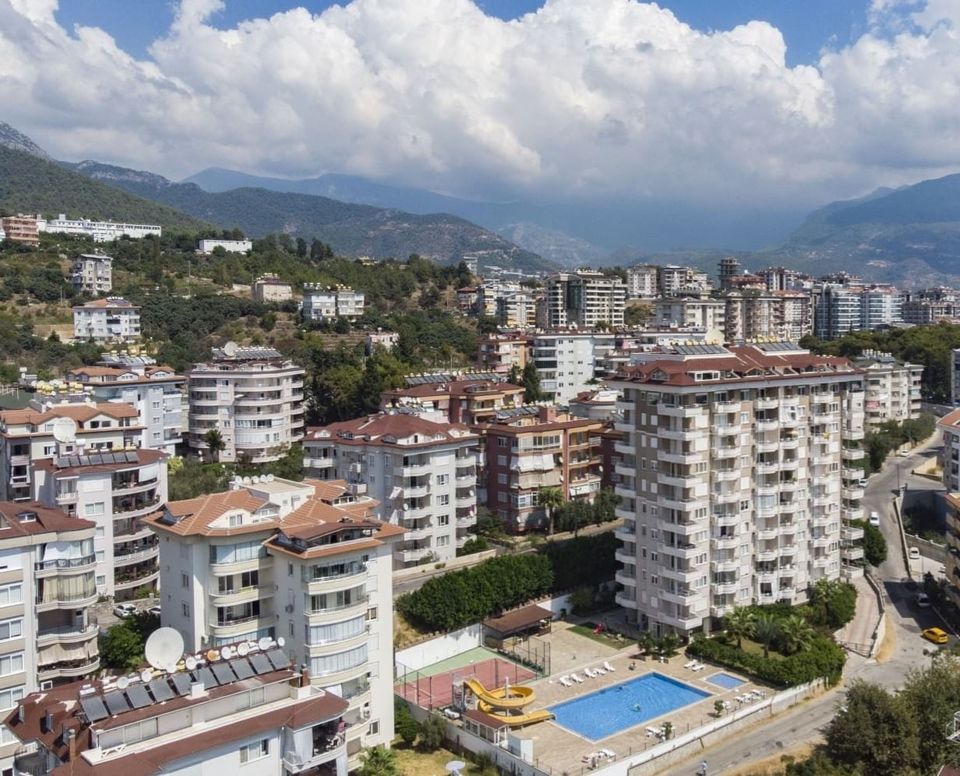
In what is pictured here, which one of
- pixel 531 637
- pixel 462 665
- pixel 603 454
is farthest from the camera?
pixel 603 454

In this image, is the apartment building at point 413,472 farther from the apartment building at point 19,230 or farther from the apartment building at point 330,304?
the apartment building at point 19,230

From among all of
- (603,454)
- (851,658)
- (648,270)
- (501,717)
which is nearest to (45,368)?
(603,454)

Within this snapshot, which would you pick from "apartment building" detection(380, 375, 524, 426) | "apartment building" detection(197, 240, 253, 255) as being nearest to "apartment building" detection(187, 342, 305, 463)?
"apartment building" detection(380, 375, 524, 426)

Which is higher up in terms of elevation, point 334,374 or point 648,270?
point 648,270

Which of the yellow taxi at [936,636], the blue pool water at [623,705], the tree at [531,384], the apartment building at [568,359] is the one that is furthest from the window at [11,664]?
the apartment building at [568,359]

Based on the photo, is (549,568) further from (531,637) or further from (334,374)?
(334,374)

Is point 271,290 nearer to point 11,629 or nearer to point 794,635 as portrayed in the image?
point 794,635

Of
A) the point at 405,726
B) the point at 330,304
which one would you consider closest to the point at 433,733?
the point at 405,726
